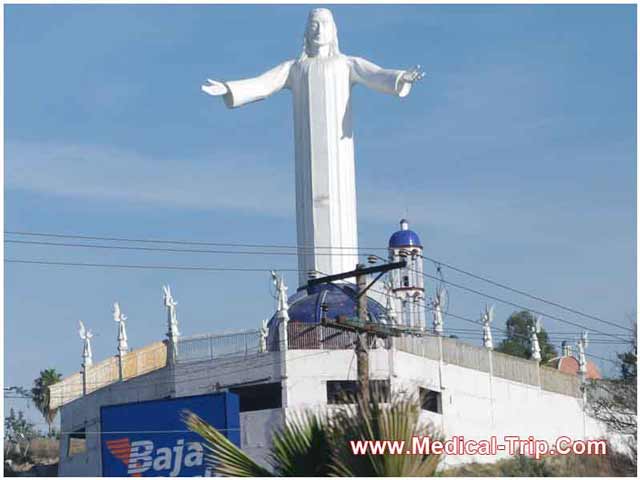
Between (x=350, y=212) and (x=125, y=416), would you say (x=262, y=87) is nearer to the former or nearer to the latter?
(x=350, y=212)

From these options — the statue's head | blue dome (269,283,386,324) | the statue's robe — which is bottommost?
blue dome (269,283,386,324)

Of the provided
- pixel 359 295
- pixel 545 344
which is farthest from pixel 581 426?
pixel 545 344

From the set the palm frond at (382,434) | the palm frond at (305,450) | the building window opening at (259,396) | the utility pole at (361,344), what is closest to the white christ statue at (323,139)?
the building window opening at (259,396)

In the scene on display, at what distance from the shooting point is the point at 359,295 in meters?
29.8

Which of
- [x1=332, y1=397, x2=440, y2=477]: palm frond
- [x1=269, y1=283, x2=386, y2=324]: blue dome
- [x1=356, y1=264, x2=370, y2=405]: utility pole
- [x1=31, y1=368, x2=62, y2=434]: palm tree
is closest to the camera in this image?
[x1=332, y1=397, x2=440, y2=477]: palm frond

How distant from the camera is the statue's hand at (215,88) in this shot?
4034 centimetres

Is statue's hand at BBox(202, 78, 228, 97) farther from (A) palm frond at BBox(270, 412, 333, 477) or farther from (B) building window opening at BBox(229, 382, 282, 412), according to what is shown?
(A) palm frond at BBox(270, 412, 333, 477)

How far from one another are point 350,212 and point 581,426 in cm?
1123

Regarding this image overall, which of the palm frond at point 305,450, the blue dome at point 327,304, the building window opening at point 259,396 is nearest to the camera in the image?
the palm frond at point 305,450

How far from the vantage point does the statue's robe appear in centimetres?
4219

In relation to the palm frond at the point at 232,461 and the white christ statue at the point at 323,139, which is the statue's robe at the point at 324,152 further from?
the palm frond at the point at 232,461

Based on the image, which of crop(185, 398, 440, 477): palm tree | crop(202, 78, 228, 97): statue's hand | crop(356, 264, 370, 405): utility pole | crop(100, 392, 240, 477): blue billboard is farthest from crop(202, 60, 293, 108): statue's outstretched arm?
crop(185, 398, 440, 477): palm tree

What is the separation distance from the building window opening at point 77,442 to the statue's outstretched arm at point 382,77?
13353 millimetres

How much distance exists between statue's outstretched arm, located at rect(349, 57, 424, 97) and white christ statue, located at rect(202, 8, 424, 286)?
0.03m
